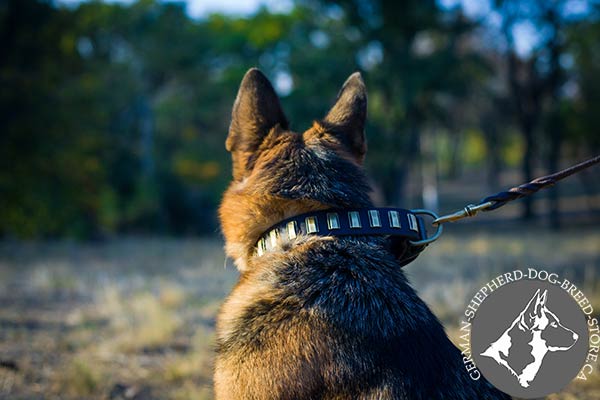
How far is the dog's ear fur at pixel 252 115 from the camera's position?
9.02 feet

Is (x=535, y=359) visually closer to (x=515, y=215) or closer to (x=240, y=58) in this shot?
(x=240, y=58)

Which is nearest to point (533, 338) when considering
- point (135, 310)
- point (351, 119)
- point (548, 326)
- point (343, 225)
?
point (548, 326)

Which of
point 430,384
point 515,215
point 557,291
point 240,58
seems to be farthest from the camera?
point 515,215

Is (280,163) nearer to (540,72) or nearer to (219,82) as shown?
(219,82)

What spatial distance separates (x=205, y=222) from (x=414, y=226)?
21393 mm

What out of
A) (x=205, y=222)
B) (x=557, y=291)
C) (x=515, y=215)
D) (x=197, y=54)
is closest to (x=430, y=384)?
(x=557, y=291)

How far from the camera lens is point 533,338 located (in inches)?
97.7

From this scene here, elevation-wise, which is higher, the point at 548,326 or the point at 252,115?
the point at 252,115

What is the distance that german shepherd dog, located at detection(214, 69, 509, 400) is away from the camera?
1981 millimetres

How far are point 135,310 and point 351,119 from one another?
514cm

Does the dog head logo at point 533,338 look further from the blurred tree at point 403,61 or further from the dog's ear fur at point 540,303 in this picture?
the blurred tree at point 403,61

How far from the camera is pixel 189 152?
78.1 feet

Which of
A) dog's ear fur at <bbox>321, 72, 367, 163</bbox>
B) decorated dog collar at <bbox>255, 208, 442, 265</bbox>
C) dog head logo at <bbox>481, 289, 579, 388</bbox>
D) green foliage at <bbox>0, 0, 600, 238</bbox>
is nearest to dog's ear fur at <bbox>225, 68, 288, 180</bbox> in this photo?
dog's ear fur at <bbox>321, 72, 367, 163</bbox>

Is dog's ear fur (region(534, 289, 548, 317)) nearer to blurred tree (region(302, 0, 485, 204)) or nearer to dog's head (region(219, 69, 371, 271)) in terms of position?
dog's head (region(219, 69, 371, 271))
